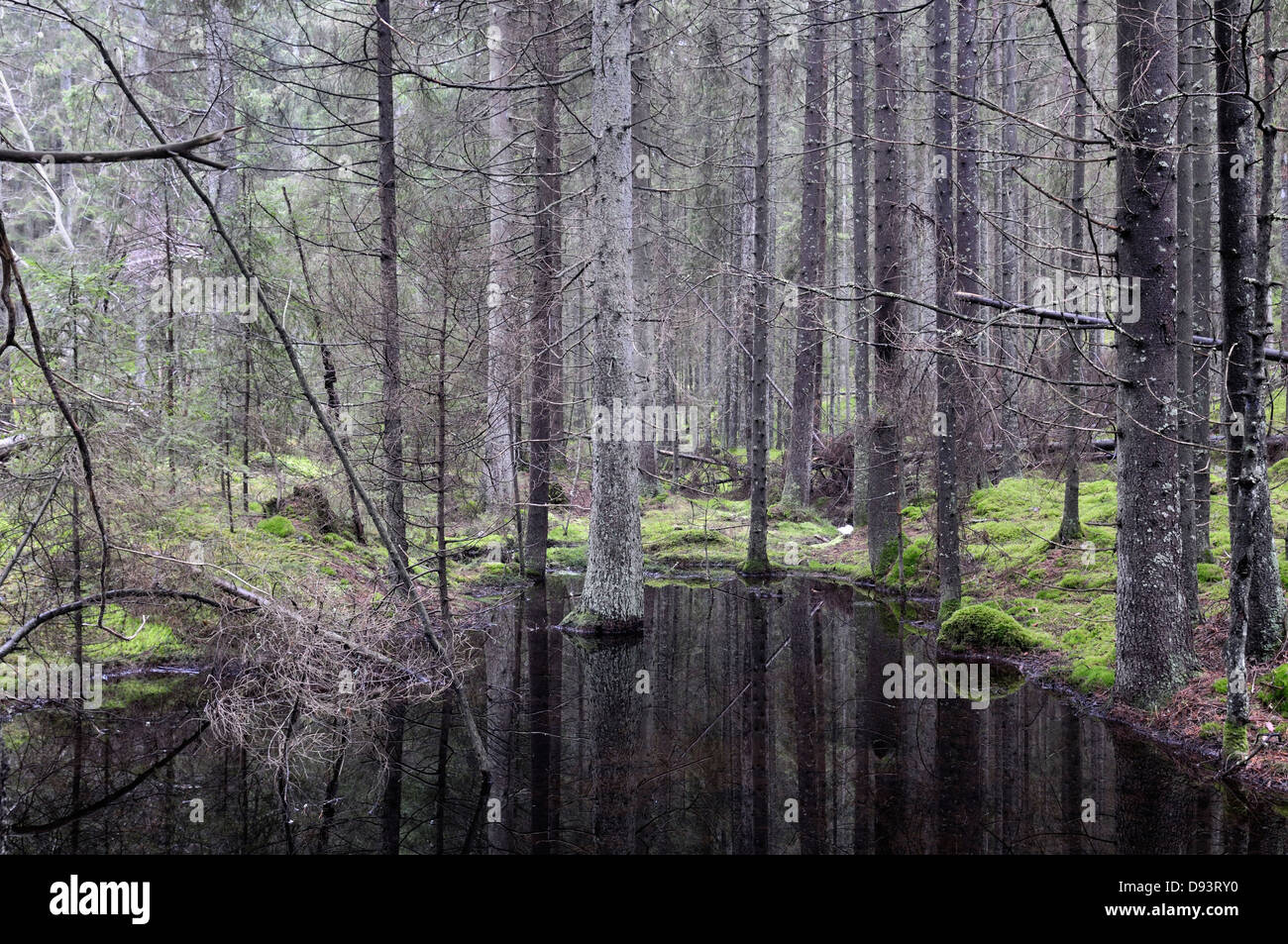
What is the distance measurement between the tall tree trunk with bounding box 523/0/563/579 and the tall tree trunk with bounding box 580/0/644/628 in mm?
1911

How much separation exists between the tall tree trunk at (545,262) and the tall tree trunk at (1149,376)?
7.83 meters

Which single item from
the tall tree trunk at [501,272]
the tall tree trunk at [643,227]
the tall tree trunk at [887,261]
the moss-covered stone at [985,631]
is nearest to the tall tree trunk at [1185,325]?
the moss-covered stone at [985,631]

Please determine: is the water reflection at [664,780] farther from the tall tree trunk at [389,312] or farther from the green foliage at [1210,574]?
the green foliage at [1210,574]

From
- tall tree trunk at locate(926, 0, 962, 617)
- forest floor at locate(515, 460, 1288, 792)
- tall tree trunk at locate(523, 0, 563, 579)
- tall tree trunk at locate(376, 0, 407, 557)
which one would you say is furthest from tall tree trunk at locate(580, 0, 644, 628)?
forest floor at locate(515, 460, 1288, 792)

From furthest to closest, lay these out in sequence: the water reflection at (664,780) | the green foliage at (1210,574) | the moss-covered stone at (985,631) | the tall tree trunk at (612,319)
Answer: the tall tree trunk at (612,319) → the moss-covered stone at (985,631) → the green foliage at (1210,574) → the water reflection at (664,780)

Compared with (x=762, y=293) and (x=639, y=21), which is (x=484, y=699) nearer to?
(x=762, y=293)

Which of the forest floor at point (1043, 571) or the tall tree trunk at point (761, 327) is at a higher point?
the tall tree trunk at point (761, 327)

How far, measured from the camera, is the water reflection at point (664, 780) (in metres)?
5.98

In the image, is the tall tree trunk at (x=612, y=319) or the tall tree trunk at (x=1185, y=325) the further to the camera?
the tall tree trunk at (x=612, y=319)

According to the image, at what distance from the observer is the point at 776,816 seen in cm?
632

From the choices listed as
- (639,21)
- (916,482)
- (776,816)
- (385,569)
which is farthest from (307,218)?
(916,482)

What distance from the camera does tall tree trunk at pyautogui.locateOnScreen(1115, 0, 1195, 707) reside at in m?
7.59

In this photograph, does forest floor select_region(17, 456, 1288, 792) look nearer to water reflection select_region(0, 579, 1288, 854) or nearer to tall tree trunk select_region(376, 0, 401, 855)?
water reflection select_region(0, 579, 1288, 854)
